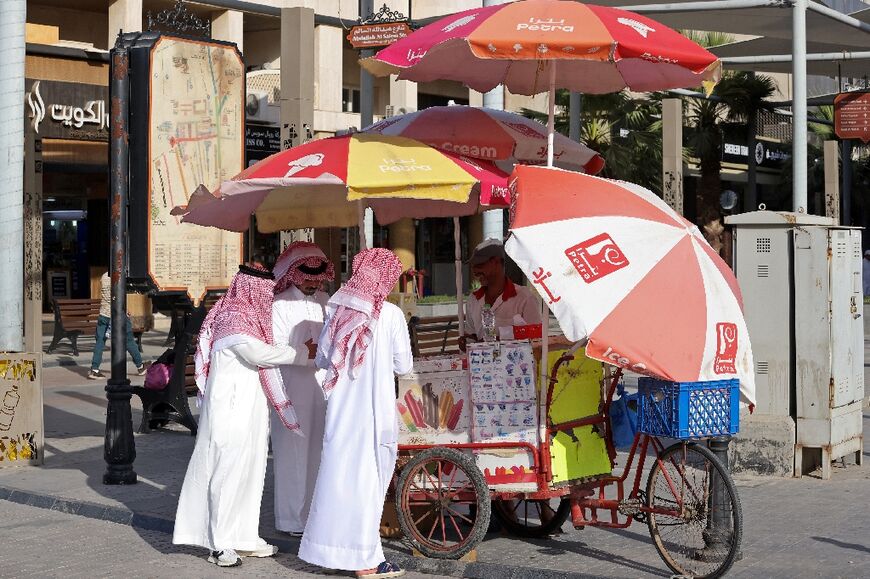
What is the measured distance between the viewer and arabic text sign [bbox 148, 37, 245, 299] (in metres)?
10.9

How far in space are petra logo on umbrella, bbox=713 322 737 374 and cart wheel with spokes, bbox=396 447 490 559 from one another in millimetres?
1458

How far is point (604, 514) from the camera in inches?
341

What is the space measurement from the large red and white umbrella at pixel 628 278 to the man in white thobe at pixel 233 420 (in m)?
1.69

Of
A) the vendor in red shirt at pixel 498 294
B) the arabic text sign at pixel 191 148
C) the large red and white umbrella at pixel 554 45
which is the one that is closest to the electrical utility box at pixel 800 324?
the large red and white umbrella at pixel 554 45

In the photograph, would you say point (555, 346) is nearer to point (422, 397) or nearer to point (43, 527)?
point (422, 397)

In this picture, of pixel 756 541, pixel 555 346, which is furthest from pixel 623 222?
pixel 756 541

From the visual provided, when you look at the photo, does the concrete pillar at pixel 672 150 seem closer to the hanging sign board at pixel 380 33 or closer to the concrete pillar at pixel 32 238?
the hanging sign board at pixel 380 33

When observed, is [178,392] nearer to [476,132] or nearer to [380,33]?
[380,33]

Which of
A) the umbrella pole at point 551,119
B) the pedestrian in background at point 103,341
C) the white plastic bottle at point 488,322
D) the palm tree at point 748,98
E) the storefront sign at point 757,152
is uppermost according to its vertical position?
the palm tree at point 748,98

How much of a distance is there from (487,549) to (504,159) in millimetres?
2528

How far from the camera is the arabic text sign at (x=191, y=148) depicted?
10.9 metres

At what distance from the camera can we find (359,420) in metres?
7.24

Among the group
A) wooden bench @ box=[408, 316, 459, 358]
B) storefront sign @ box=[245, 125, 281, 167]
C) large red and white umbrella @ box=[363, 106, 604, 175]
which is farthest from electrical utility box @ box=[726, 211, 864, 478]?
storefront sign @ box=[245, 125, 281, 167]

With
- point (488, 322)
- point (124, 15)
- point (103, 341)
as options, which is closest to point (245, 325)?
point (488, 322)
